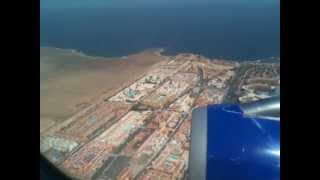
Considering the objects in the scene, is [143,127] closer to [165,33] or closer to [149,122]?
[149,122]

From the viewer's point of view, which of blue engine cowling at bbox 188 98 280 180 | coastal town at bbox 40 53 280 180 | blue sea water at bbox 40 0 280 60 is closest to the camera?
blue engine cowling at bbox 188 98 280 180

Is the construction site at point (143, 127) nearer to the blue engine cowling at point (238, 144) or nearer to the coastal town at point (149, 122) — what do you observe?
the coastal town at point (149, 122)

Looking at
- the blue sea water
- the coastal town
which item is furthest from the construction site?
the blue sea water

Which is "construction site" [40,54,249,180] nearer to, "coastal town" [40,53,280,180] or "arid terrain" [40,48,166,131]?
"coastal town" [40,53,280,180]

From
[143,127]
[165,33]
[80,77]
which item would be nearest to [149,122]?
[143,127]

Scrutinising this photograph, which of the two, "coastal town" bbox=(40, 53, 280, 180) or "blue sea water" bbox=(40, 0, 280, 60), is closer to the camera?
"coastal town" bbox=(40, 53, 280, 180)
